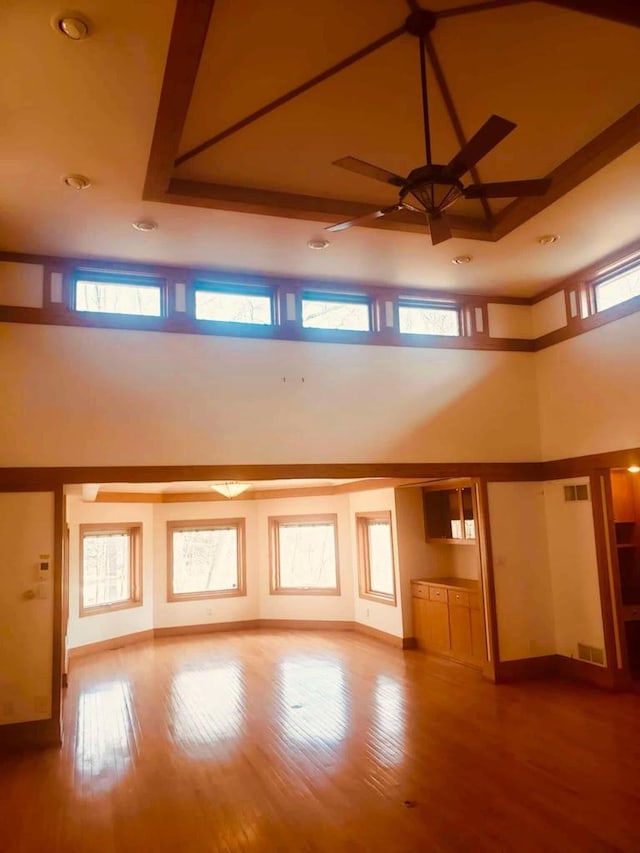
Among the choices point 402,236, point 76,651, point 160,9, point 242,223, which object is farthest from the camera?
point 76,651

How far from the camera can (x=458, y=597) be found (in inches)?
295

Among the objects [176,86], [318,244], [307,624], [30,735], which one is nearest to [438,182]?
[176,86]

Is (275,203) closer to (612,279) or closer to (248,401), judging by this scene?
(248,401)

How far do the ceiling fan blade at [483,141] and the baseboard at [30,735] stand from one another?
5267 mm

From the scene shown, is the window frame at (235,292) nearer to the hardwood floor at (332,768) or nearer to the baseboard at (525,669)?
the hardwood floor at (332,768)

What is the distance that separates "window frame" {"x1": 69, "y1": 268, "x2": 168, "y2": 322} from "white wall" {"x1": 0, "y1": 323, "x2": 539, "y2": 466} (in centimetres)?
17

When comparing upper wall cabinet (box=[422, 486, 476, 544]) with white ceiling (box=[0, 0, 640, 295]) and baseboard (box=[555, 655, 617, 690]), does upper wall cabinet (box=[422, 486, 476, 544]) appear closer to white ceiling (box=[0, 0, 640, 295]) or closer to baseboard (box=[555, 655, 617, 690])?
baseboard (box=[555, 655, 617, 690])

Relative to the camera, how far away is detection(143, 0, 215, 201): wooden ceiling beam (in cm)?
303

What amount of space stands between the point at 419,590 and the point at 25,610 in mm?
4999

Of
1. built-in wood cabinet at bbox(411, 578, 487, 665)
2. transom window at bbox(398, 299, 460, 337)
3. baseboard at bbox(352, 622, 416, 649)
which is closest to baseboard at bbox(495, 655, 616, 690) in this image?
built-in wood cabinet at bbox(411, 578, 487, 665)

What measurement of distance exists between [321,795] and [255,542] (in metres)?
6.59

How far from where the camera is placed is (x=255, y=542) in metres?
10.6

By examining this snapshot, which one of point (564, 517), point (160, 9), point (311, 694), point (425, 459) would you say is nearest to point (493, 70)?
point (160, 9)

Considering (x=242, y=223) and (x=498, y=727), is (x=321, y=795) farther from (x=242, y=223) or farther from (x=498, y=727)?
(x=242, y=223)
